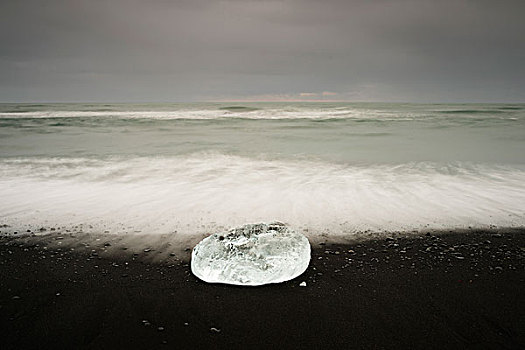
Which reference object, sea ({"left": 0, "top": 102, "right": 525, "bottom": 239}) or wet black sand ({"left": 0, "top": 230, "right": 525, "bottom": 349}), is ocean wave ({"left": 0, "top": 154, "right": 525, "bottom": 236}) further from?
wet black sand ({"left": 0, "top": 230, "right": 525, "bottom": 349})

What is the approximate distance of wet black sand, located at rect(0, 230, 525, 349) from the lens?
186 centimetres

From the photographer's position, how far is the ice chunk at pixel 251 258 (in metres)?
2.41

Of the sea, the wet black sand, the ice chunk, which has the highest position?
the ice chunk

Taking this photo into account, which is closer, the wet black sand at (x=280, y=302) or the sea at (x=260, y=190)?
the wet black sand at (x=280, y=302)

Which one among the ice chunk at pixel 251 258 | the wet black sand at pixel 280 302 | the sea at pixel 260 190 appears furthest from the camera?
the sea at pixel 260 190

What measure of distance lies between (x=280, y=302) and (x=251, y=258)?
384mm

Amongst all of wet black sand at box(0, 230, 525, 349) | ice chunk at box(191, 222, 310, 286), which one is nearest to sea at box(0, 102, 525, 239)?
wet black sand at box(0, 230, 525, 349)

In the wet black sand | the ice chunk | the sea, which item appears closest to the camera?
the wet black sand

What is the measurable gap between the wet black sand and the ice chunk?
8 centimetres

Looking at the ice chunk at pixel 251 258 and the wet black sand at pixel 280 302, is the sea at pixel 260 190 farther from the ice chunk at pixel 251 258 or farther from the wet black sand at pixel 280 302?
the ice chunk at pixel 251 258

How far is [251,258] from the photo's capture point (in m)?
2.45

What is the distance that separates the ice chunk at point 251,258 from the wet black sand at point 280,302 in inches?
3.0

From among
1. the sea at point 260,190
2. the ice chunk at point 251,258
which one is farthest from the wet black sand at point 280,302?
the sea at point 260,190

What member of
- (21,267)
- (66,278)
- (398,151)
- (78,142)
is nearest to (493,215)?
(66,278)
